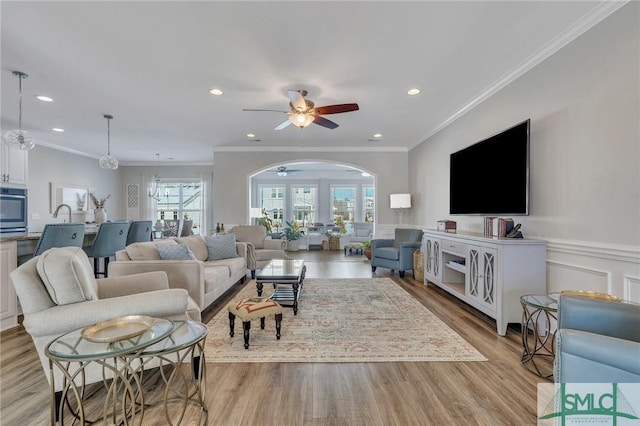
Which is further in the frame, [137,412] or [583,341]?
[137,412]

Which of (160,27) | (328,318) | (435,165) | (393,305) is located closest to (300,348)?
(328,318)

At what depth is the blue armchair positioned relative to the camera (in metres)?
5.21

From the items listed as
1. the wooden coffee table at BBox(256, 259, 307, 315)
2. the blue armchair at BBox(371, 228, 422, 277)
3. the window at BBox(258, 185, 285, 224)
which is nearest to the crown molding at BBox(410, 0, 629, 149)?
the blue armchair at BBox(371, 228, 422, 277)

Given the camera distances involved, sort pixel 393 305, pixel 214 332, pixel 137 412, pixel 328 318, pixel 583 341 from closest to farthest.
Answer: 1. pixel 583 341
2. pixel 137 412
3. pixel 214 332
4. pixel 328 318
5. pixel 393 305

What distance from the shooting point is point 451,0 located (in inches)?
81.0

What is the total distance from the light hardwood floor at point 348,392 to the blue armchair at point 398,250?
2618 millimetres

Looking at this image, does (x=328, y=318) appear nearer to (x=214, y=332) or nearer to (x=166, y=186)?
(x=214, y=332)

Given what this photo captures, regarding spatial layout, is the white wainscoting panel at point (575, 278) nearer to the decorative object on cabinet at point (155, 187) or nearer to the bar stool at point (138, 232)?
the bar stool at point (138, 232)

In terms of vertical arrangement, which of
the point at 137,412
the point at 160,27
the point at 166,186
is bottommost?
the point at 137,412

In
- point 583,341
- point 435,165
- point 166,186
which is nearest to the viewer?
point 583,341

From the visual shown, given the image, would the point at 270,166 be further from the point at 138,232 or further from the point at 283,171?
the point at 138,232

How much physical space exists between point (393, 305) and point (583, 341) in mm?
2521

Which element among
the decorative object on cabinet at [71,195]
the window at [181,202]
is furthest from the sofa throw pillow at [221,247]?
the window at [181,202]

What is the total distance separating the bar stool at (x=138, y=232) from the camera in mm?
4918
